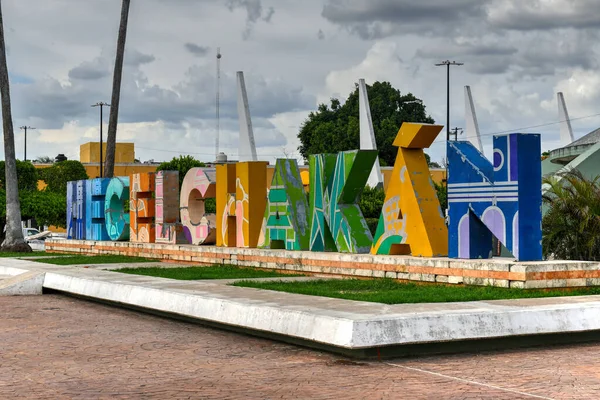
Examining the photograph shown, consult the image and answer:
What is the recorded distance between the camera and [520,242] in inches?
610

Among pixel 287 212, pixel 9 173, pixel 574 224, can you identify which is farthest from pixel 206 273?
pixel 9 173

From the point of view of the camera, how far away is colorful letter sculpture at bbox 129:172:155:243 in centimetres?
2855

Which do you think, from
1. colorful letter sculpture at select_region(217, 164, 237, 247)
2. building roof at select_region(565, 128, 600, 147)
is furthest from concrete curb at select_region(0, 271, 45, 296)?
building roof at select_region(565, 128, 600, 147)

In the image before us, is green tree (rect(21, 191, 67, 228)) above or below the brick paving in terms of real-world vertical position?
above

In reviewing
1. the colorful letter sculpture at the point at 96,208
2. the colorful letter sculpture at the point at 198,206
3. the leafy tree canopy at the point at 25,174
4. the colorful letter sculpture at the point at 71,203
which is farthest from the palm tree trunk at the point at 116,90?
the leafy tree canopy at the point at 25,174

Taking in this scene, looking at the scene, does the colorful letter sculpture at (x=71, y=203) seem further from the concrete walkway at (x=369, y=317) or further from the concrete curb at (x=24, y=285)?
the concrete walkway at (x=369, y=317)

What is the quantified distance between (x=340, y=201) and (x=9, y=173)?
18274mm

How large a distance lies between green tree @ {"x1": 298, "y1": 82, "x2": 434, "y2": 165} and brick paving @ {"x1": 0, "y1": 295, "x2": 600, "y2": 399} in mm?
78367

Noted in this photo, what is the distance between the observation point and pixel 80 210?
33.8 m

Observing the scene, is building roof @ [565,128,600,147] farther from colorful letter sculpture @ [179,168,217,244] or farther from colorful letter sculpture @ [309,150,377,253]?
colorful letter sculpture @ [309,150,377,253]

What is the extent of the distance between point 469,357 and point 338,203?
9712 mm

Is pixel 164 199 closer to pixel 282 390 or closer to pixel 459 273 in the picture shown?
pixel 459 273

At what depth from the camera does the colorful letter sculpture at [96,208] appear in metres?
31.4

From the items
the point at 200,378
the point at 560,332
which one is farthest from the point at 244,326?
the point at 560,332
